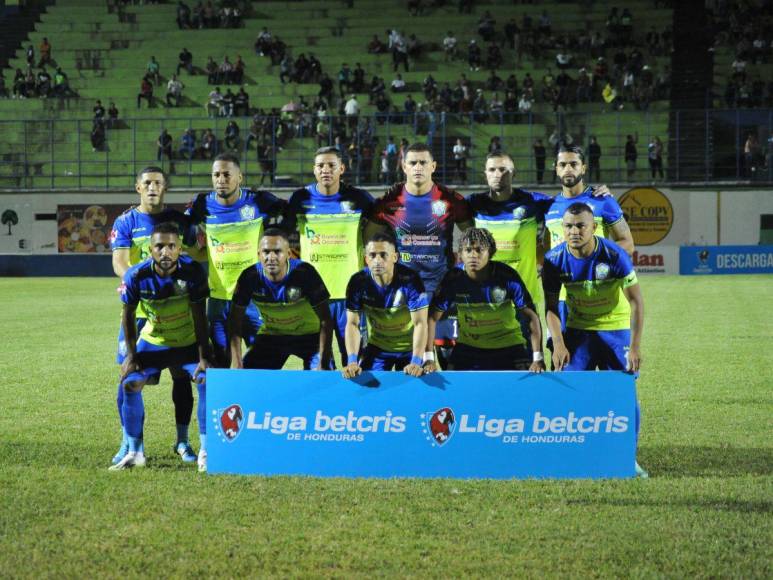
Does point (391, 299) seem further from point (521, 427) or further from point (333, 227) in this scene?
point (521, 427)

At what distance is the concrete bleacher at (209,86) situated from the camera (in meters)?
35.1

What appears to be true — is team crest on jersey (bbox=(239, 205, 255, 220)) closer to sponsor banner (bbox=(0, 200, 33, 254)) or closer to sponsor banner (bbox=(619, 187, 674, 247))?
sponsor banner (bbox=(619, 187, 674, 247))

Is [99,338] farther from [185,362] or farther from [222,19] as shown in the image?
[222,19]

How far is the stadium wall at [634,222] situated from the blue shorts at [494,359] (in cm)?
2675

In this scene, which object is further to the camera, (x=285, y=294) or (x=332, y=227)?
(x=332, y=227)

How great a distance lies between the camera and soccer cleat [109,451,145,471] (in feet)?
22.8

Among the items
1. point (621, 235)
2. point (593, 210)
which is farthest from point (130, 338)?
point (621, 235)

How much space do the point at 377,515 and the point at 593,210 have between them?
327 cm

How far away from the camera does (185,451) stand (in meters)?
7.37

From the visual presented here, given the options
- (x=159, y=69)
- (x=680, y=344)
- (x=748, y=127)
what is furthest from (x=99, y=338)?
(x=159, y=69)

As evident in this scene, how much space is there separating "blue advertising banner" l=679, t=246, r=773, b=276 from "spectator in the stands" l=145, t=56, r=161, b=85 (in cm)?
2052

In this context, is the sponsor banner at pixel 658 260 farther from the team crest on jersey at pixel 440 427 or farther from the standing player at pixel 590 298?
the team crest on jersey at pixel 440 427

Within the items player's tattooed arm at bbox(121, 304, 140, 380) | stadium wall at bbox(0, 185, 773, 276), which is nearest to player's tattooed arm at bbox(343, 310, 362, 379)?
player's tattooed arm at bbox(121, 304, 140, 380)

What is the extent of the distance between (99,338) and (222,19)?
95.4 feet
